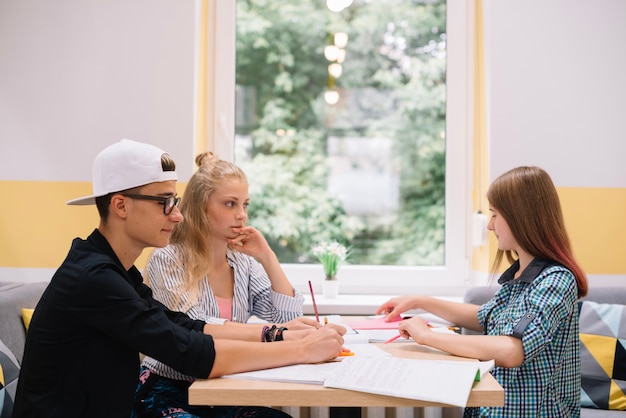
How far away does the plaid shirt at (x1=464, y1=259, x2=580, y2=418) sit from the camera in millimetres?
1628

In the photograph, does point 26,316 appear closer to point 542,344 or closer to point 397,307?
point 397,307

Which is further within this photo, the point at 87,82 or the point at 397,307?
the point at 87,82

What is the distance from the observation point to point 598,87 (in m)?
2.96

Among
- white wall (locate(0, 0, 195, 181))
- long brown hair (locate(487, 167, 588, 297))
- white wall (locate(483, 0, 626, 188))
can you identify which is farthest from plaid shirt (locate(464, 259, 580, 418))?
white wall (locate(0, 0, 195, 181))

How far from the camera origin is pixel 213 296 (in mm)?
2094

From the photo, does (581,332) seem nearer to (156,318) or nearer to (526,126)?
(526,126)

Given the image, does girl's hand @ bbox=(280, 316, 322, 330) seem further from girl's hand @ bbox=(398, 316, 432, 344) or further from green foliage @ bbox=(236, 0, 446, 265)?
green foliage @ bbox=(236, 0, 446, 265)

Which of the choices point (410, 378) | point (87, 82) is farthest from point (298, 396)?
point (87, 82)

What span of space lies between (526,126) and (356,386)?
6.61ft

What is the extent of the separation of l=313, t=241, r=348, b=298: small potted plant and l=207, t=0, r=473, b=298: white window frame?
23 cm

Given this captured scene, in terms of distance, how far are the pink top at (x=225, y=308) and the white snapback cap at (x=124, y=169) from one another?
68 cm

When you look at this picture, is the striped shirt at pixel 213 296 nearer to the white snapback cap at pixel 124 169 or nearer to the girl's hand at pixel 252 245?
the girl's hand at pixel 252 245

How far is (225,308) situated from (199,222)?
12.3 inches

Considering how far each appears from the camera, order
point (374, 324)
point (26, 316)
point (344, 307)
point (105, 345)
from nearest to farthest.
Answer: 1. point (105, 345)
2. point (374, 324)
3. point (26, 316)
4. point (344, 307)
